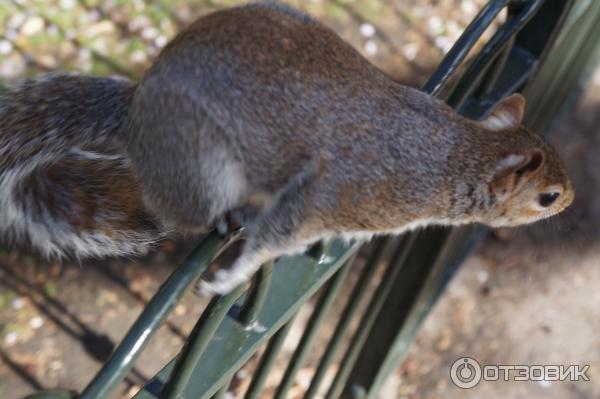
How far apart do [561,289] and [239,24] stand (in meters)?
1.65

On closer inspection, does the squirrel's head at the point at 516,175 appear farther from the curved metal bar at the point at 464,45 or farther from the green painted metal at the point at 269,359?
the green painted metal at the point at 269,359

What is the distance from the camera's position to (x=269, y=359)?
1.39 meters

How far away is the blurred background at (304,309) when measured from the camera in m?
2.32

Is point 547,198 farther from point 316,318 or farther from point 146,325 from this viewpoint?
point 146,325

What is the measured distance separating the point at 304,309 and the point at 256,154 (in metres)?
1.16

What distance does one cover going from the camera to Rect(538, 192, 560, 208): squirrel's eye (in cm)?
152

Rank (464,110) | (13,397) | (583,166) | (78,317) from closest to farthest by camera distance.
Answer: (464,110) < (13,397) < (78,317) < (583,166)

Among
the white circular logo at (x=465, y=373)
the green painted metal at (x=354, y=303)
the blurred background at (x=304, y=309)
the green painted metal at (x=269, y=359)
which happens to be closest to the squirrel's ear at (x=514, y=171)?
the green painted metal at (x=354, y=303)

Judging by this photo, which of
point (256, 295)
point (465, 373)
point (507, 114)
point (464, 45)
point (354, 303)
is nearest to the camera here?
point (256, 295)

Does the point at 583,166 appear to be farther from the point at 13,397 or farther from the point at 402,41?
the point at 13,397

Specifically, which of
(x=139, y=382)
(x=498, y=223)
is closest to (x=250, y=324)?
(x=498, y=223)

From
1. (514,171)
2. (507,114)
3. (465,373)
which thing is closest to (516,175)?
(514,171)

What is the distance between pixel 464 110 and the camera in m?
1.68

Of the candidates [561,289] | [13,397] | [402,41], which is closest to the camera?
[13,397]
